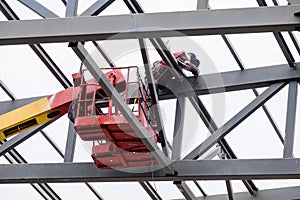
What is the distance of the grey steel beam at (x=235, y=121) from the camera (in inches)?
498

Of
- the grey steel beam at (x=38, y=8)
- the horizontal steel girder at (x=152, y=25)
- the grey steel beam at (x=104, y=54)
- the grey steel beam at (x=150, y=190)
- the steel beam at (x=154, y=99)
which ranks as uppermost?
the grey steel beam at (x=104, y=54)

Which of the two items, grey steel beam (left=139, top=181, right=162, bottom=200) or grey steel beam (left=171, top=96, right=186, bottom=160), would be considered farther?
grey steel beam (left=139, top=181, right=162, bottom=200)

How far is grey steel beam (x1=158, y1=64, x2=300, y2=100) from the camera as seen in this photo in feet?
42.7

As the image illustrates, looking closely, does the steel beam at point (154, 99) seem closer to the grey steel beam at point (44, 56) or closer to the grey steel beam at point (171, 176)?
the grey steel beam at point (171, 176)

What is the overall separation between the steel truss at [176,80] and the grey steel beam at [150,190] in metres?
1.16

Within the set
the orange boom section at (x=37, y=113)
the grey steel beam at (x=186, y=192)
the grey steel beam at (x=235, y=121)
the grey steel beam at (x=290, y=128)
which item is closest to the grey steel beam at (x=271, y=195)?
the grey steel beam at (x=186, y=192)

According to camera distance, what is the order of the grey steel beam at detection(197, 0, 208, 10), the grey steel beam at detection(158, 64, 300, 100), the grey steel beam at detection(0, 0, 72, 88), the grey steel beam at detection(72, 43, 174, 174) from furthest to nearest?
the grey steel beam at detection(0, 0, 72, 88) < the grey steel beam at detection(158, 64, 300, 100) < the grey steel beam at detection(72, 43, 174, 174) < the grey steel beam at detection(197, 0, 208, 10)

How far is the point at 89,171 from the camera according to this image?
41.5 ft

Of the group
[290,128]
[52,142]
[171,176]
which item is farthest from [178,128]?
[52,142]

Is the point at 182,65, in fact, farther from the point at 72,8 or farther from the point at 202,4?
the point at 72,8

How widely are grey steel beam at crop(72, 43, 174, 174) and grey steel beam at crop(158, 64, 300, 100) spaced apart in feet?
4.53

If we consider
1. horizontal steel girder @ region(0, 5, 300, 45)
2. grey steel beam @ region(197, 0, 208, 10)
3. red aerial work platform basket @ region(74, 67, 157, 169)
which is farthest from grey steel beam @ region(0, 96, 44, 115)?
grey steel beam @ region(197, 0, 208, 10)

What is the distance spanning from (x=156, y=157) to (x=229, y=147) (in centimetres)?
333

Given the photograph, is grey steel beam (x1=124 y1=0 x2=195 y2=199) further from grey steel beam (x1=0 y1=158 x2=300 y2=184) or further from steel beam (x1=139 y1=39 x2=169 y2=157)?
grey steel beam (x1=0 y1=158 x2=300 y2=184)
